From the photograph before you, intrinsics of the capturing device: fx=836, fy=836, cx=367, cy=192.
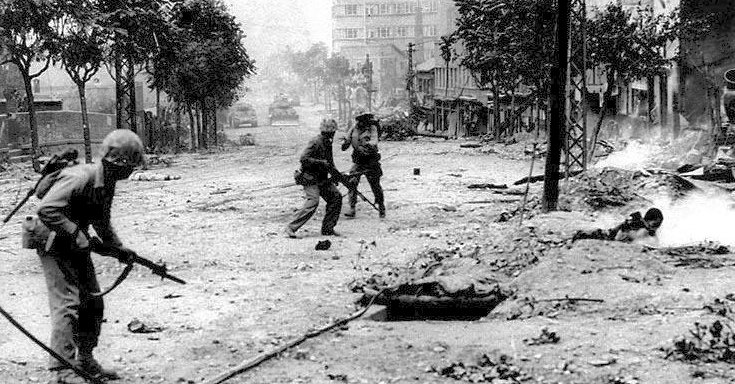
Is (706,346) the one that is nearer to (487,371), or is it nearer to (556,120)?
(487,371)

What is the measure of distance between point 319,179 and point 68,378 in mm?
6581

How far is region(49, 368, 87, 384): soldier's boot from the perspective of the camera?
576 cm

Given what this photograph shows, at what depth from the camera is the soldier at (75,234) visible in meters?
5.47

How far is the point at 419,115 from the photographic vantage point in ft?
188

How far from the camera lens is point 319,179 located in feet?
39.5

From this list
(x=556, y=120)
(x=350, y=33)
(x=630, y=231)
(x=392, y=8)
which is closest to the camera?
(x=630, y=231)

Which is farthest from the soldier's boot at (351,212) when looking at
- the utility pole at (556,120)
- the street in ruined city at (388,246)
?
the utility pole at (556,120)

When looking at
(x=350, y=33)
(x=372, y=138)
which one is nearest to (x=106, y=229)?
(x=372, y=138)

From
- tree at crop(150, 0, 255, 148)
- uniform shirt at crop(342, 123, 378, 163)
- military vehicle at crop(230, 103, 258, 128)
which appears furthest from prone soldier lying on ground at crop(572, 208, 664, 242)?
military vehicle at crop(230, 103, 258, 128)

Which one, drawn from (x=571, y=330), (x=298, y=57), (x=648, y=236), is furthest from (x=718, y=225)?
(x=298, y=57)

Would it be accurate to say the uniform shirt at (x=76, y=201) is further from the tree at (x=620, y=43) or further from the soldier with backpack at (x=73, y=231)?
the tree at (x=620, y=43)

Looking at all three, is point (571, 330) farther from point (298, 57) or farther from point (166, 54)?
point (298, 57)

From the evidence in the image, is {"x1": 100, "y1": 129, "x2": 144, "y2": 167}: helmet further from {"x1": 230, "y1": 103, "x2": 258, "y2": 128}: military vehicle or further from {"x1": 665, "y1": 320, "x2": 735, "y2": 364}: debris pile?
{"x1": 230, "y1": 103, "x2": 258, "y2": 128}: military vehicle

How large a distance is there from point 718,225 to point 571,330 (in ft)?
22.3
